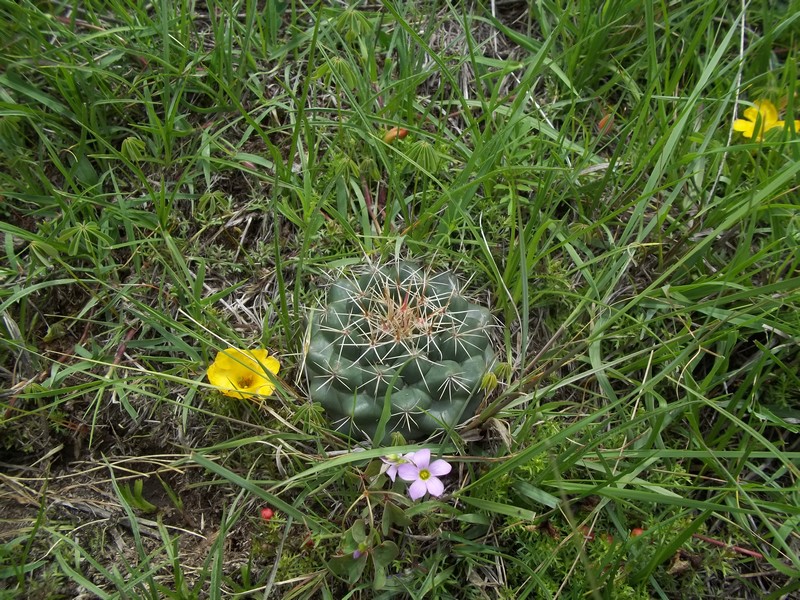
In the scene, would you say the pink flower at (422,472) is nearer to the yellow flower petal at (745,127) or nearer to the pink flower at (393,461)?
the pink flower at (393,461)

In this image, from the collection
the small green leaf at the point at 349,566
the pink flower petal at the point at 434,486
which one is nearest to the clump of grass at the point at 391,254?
the small green leaf at the point at 349,566

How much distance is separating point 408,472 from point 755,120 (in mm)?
2120

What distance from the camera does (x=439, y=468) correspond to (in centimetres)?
205

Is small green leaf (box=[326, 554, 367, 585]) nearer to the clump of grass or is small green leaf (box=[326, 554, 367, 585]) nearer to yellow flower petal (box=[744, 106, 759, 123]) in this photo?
the clump of grass

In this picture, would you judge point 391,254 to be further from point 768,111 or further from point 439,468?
point 768,111

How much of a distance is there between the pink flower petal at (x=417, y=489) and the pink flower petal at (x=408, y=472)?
2cm

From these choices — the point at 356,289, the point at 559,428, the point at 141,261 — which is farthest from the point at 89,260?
the point at 559,428

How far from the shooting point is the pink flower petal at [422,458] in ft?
6.72

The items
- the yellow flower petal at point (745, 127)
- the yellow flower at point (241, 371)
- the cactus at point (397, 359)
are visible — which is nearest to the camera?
the cactus at point (397, 359)

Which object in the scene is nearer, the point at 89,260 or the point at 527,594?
the point at 527,594

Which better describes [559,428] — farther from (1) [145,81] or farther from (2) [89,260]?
(1) [145,81]

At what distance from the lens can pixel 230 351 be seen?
7.73 feet

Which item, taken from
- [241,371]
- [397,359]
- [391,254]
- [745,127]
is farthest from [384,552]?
[745,127]

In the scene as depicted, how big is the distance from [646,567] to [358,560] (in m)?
0.92
